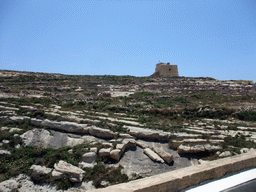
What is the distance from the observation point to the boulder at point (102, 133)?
855cm

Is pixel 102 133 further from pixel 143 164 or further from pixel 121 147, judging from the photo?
pixel 143 164

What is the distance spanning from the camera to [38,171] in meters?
5.84

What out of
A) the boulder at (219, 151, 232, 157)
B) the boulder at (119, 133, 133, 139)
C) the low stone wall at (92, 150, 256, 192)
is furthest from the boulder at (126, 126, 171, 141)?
the low stone wall at (92, 150, 256, 192)

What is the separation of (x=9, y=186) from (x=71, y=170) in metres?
1.83

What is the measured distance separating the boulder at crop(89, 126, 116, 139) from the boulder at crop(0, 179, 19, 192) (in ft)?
12.9

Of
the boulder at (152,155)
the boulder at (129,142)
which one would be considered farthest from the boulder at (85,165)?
the boulder at (152,155)

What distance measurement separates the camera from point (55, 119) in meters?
10.0

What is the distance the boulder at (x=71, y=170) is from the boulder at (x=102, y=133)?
8.71 ft

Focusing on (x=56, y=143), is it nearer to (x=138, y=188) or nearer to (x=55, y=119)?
(x=55, y=119)

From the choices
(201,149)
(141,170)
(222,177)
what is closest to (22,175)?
(141,170)

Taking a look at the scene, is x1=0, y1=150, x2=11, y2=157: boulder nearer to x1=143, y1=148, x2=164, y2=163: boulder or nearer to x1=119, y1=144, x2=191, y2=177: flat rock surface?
x1=119, y1=144, x2=191, y2=177: flat rock surface

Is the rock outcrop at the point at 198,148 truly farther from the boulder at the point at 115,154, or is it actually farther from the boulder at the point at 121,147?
the boulder at the point at 115,154

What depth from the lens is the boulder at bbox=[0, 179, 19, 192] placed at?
5.05 m

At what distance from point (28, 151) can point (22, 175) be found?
4.63ft
